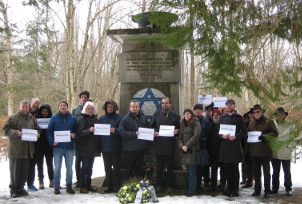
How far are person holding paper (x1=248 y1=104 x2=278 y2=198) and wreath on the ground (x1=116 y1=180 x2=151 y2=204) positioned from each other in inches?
90.7

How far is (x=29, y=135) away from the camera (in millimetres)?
6320

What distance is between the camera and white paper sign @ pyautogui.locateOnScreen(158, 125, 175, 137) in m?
6.53

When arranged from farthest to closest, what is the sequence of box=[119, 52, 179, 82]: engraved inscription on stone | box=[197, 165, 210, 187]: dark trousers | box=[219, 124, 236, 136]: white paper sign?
box=[119, 52, 179, 82]: engraved inscription on stone
box=[197, 165, 210, 187]: dark trousers
box=[219, 124, 236, 136]: white paper sign

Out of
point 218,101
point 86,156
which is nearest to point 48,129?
point 86,156

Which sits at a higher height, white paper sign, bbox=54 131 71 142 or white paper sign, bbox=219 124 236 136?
white paper sign, bbox=219 124 236 136

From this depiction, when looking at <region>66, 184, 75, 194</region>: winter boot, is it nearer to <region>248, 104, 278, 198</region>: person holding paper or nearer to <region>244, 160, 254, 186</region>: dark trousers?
<region>248, 104, 278, 198</region>: person holding paper

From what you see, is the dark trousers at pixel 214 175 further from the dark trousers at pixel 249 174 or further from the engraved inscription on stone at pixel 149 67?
the engraved inscription on stone at pixel 149 67

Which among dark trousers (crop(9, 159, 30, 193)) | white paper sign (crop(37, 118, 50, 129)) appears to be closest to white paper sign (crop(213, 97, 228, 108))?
white paper sign (crop(37, 118, 50, 129))

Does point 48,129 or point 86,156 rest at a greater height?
point 48,129

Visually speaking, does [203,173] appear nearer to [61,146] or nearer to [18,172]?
[61,146]

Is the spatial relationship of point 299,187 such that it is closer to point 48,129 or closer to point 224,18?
point 224,18

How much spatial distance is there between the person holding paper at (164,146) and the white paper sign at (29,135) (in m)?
2.40

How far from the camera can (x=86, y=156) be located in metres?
6.61

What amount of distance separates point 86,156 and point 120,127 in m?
0.92
